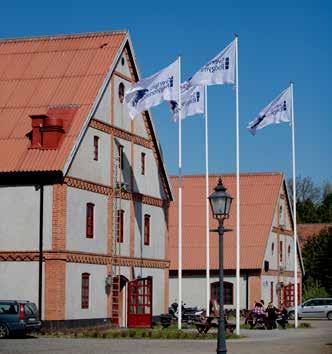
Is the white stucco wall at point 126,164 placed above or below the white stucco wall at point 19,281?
above

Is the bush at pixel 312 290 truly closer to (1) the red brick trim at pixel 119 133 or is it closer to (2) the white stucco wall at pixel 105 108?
(1) the red brick trim at pixel 119 133

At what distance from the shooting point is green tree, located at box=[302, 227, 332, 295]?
279 ft

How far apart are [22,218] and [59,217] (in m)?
1.94

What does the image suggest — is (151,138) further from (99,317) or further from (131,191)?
(99,317)

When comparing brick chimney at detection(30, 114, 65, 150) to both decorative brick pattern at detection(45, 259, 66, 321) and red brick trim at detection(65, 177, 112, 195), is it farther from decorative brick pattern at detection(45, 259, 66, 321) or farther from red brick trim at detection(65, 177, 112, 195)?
decorative brick pattern at detection(45, 259, 66, 321)

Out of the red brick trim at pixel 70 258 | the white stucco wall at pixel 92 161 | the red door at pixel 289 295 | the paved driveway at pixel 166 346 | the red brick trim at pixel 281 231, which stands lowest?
the paved driveway at pixel 166 346

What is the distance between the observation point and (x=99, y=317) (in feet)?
155

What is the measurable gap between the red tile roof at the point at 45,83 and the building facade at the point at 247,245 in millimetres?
24394

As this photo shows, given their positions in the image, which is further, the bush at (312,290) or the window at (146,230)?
the bush at (312,290)

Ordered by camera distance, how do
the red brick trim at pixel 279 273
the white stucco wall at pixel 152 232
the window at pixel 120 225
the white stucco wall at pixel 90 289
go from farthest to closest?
the red brick trim at pixel 279 273, the white stucco wall at pixel 152 232, the window at pixel 120 225, the white stucco wall at pixel 90 289

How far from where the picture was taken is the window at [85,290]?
45.6 meters

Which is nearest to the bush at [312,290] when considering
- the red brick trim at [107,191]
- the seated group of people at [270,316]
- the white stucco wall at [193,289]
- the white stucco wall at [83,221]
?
the white stucco wall at [193,289]

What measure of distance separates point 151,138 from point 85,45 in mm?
7133

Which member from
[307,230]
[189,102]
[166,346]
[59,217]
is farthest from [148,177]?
[307,230]
